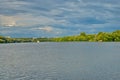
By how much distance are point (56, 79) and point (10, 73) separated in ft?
33.2

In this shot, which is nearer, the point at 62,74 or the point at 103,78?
the point at 103,78

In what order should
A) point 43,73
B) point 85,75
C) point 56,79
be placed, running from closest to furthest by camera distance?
point 56,79 < point 85,75 < point 43,73

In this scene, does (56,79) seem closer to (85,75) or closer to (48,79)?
(48,79)

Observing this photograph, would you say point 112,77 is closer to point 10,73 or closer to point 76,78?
point 76,78

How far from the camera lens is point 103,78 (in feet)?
143

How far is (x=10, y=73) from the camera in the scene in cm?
4984

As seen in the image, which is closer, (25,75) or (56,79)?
(56,79)

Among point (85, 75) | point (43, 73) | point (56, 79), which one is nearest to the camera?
point (56, 79)

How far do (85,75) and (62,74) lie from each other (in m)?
4.04

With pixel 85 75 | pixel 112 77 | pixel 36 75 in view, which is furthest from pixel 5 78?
pixel 112 77

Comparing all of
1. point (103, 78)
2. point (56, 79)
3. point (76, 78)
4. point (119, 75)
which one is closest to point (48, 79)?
point (56, 79)

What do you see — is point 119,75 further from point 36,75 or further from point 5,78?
point 5,78

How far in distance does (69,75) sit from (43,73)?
5.11 metres

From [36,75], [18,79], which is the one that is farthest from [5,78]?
[36,75]
